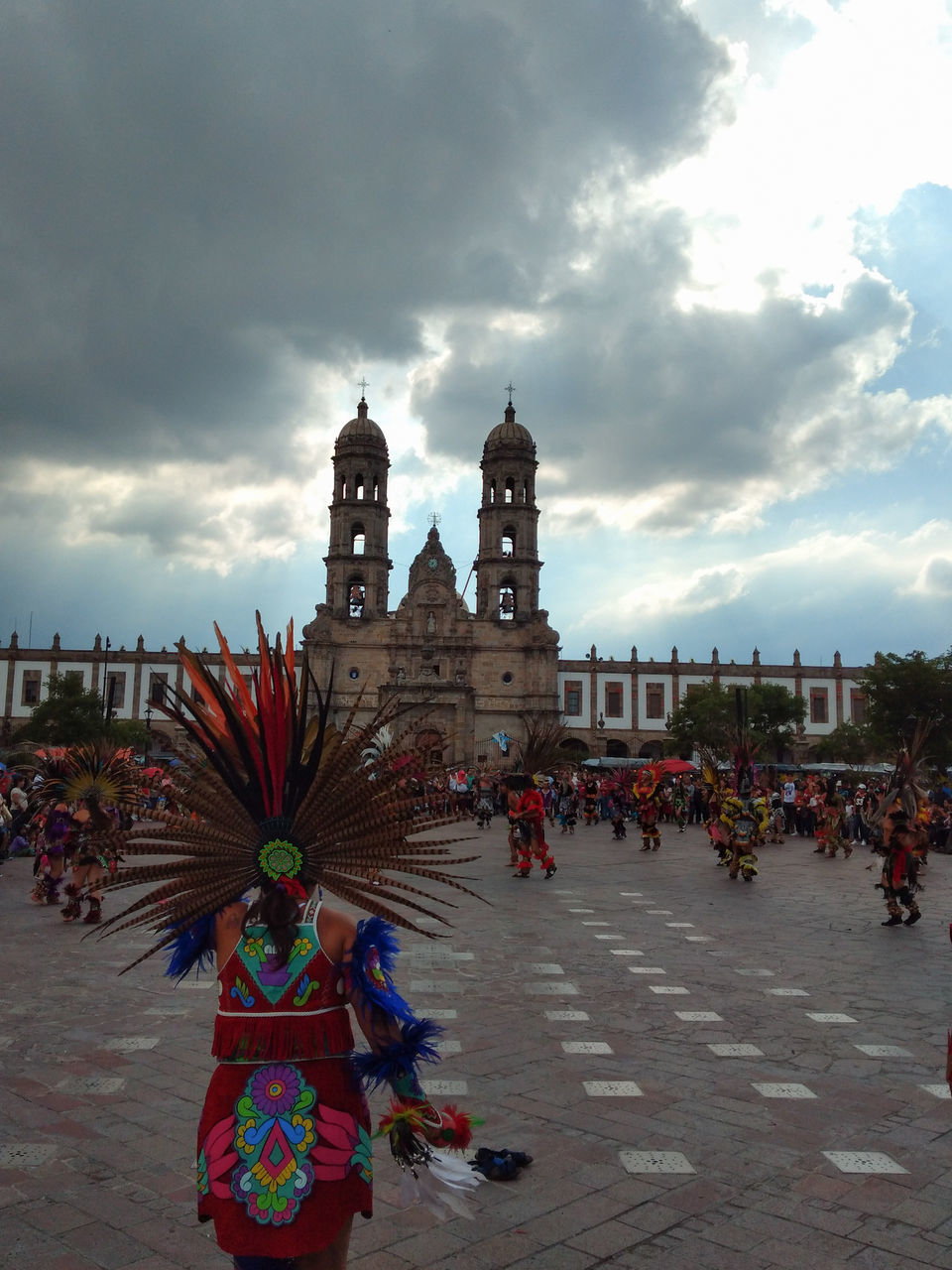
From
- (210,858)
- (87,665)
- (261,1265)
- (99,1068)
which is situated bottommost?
(99,1068)

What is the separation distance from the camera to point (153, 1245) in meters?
3.32

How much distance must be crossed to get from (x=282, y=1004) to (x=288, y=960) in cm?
11

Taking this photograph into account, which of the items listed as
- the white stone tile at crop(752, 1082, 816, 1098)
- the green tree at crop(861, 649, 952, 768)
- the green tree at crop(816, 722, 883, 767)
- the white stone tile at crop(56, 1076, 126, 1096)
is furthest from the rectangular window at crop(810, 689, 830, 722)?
the white stone tile at crop(56, 1076, 126, 1096)

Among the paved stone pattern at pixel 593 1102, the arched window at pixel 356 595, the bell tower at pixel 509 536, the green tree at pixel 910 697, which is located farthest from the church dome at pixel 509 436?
the paved stone pattern at pixel 593 1102

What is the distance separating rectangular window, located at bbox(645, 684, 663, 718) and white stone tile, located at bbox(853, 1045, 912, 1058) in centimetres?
5465

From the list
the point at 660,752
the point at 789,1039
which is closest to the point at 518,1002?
the point at 789,1039

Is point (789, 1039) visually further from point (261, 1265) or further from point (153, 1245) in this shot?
point (261, 1265)

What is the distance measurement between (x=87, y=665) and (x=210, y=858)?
62732 millimetres

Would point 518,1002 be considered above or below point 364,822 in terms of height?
below

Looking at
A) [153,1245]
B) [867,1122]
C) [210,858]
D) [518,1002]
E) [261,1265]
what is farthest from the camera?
[518,1002]

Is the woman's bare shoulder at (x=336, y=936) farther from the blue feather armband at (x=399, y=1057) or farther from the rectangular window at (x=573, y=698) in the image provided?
the rectangular window at (x=573, y=698)

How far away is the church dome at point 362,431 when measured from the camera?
51.3 meters

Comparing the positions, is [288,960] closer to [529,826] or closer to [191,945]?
[191,945]

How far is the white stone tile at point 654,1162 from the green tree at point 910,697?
103 feet
